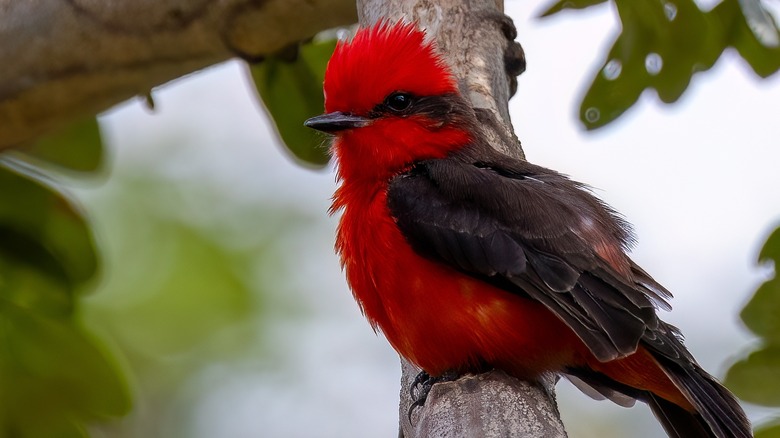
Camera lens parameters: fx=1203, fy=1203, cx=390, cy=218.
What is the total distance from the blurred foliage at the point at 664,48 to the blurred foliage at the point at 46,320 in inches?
89.8

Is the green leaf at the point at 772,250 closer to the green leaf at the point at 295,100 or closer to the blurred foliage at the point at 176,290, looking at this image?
the green leaf at the point at 295,100

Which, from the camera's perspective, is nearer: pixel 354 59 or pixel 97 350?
pixel 354 59

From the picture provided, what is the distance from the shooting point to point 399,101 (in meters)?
4.41

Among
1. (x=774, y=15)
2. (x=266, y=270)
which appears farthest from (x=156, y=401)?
(x=774, y=15)

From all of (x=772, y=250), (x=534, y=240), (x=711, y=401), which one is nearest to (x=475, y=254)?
(x=534, y=240)

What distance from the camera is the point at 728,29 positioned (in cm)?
487

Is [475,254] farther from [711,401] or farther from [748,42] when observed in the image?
[748,42]

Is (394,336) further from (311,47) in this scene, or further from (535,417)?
(311,47)

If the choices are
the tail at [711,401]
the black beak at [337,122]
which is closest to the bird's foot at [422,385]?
the tail at [711,401]

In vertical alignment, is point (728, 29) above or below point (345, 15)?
below

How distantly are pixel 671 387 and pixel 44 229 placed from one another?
9.32 ft

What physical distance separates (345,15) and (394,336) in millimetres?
1511

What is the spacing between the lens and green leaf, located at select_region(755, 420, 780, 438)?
4.14 meters

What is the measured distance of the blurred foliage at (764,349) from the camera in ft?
14.4
